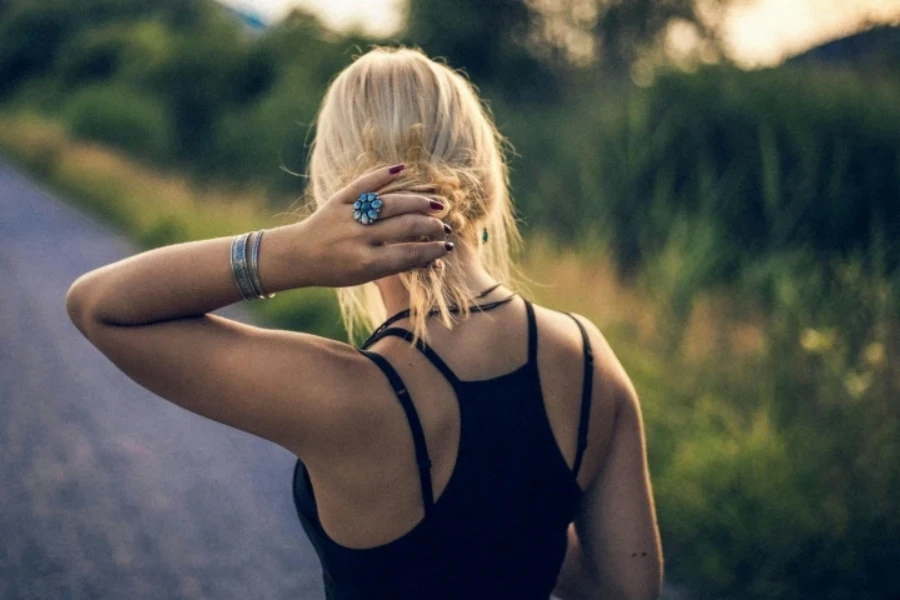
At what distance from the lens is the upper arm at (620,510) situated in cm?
155

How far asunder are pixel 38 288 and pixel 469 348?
304 inches

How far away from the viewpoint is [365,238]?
3.56 ft

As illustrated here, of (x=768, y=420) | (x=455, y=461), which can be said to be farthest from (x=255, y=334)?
(x=768, y=420)

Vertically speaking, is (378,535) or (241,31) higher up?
(241,31)

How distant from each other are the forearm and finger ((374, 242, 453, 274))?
139 millimetres

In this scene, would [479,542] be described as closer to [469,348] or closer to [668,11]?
[469,348]

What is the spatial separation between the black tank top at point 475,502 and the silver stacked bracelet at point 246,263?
8.0 inches

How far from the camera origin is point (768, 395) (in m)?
4.12

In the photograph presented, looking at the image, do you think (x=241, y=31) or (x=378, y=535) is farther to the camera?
(x=241, y=31)

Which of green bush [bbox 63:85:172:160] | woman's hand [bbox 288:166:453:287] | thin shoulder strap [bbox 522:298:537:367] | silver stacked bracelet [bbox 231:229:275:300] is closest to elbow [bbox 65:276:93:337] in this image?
silver stacked bracelet [bbox 231:229:275:300]

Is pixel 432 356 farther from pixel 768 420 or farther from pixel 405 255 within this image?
pixel 768 420

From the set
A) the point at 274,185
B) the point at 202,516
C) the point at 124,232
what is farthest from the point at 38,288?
the point at 274,185

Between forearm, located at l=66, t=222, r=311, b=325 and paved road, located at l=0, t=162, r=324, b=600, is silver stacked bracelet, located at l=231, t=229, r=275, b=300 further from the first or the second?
paved road, located at l=0, t=162, r=324, b=600

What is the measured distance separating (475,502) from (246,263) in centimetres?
52
